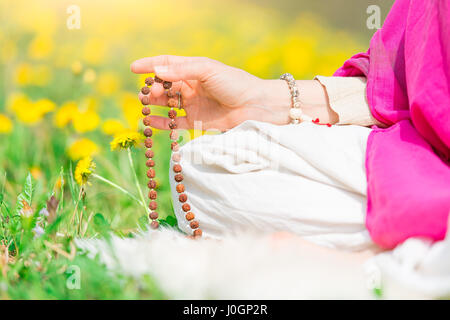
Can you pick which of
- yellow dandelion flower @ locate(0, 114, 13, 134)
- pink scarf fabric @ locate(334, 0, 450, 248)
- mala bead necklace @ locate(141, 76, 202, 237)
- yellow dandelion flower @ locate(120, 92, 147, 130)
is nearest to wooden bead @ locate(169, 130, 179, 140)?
mala bead necklace @ locate(141, 76, 202, 237)

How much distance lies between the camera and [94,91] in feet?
8.42

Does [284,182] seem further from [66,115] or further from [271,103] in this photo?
[66,115]

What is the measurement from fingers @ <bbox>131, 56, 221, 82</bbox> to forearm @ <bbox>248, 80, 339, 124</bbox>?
153mm

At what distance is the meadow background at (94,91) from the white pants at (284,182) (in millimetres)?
224

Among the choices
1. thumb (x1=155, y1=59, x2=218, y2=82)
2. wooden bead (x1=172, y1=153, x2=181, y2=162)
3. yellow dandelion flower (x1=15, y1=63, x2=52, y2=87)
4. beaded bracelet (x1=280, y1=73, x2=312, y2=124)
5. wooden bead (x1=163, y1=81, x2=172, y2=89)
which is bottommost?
wooden bead (x1=172, y1=153, x2=181, y2=162)

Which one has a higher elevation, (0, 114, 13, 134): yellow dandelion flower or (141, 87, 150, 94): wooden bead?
(141, 87, 150, 94): wooden bead

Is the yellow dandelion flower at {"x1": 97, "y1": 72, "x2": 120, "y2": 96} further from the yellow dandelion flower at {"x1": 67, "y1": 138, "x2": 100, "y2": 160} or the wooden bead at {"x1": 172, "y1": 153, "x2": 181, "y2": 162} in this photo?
the wooden bead at {"x1": 172, "y1": 153, "x2": 181, "y2": 162}

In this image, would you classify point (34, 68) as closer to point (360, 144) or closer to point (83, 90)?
point (83, 90)

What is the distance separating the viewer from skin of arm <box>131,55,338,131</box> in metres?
1.12

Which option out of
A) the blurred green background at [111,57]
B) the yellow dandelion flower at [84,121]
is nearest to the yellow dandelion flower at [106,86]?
the blurred green background at [111,57]

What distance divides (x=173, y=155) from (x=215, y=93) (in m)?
0.19

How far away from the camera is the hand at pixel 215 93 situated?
1.09 meters

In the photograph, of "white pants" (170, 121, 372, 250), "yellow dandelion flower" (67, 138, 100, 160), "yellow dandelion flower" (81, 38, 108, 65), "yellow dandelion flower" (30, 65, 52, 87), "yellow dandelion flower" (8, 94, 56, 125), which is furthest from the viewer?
"yellow dandelion flower" (81, 38, 108, 65)
